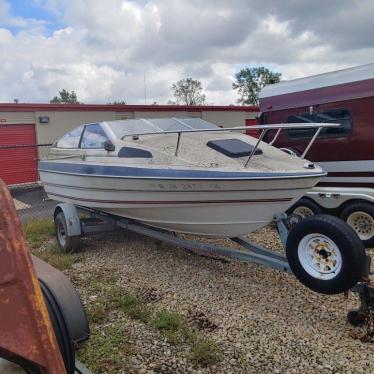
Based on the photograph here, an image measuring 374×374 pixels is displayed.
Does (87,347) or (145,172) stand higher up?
(145,172)

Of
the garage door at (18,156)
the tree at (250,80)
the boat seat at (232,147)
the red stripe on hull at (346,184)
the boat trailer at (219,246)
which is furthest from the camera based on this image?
the tree at (250,80)

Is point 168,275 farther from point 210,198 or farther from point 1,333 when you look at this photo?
point 1,333

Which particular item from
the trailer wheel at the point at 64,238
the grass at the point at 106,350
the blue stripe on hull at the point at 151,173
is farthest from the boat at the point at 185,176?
the grass at the point at 106,350

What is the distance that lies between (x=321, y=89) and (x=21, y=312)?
6.62 meters

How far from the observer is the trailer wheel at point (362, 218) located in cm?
633

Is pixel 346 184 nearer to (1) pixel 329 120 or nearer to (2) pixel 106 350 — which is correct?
(1) pixel 329 120

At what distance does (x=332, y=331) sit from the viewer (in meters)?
3.77

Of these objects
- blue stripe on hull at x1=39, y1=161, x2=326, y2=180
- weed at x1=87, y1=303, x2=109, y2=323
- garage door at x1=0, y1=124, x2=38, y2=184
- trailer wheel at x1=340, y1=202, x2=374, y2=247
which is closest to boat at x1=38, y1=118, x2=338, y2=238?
blue stripe on hull at x1=39, y1=161, x2=326, y2=180

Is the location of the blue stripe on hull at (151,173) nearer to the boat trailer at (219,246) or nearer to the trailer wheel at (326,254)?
the boat trailer at (219,246)

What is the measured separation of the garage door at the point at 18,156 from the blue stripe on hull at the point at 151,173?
9329 millimetres

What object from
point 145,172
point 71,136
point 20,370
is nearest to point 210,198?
point 145,172

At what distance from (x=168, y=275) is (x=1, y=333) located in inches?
145

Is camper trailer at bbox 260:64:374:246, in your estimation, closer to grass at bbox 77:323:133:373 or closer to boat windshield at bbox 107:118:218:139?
boat windshield at bbox 107:118:218:139

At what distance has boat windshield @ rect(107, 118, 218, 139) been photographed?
242 inches
